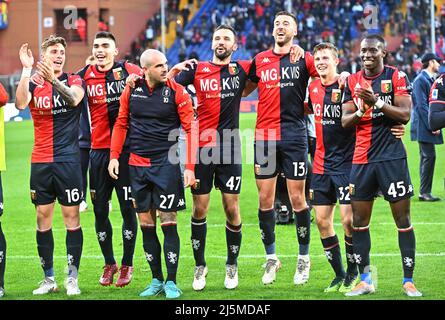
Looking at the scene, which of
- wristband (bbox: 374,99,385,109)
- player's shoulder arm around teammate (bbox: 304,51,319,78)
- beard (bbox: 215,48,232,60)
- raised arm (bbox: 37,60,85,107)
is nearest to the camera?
wristband (bbox: 374,99,385,109)

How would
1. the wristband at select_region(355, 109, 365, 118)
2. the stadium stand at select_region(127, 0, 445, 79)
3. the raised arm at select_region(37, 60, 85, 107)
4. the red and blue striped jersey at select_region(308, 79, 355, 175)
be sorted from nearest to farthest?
1. the wristband at select_region(355, 109, 365, 118)
2. the raised arm at select_region(37, 60, 85, 107)
3. the red and blue striped jersey at select_region(308, 79, 355, 175)
4. the stadium stand at select_region(127, 0, 445, 79)

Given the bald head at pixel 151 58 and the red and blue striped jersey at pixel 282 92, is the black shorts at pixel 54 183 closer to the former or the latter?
the bald head at pixel 151 58

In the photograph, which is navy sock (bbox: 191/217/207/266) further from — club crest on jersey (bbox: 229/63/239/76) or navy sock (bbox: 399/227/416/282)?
navy sock (bbox: 399/227/416/282)

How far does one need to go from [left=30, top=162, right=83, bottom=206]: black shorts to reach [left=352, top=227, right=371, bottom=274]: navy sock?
8.98 ft

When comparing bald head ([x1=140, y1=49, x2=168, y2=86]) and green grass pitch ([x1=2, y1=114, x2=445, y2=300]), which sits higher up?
bald head ([x1=140, y1=49, x2=168, y2=86])

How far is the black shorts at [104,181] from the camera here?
983 cm

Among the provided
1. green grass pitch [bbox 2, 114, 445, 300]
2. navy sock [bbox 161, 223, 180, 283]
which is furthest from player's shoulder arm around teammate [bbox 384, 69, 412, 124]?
navy sock [bbox 161, 223, 180, 283]

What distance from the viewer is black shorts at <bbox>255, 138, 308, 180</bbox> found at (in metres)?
9.84

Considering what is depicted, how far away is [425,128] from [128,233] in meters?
7.60

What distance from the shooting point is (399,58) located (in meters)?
37.2

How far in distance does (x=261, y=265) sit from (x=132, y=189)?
7.14 ft

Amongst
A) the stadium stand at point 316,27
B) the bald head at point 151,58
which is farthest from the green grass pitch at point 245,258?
the stadium stand at point 316,27

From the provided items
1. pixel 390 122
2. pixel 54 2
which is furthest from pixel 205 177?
pixel 54 2

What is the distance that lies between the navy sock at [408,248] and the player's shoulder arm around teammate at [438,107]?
4.89 feet
